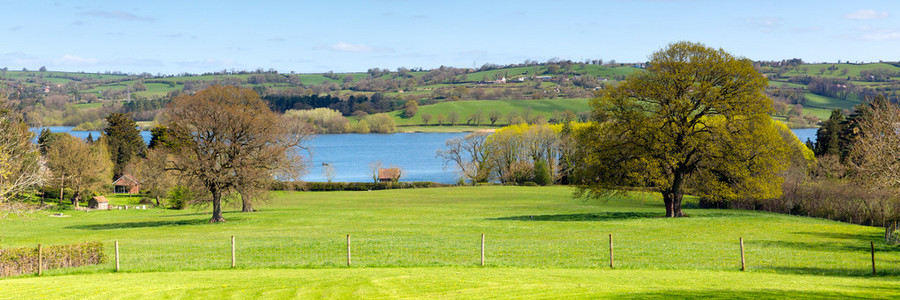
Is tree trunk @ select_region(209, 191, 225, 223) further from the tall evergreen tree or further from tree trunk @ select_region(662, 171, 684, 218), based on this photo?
the tall evergreen tree

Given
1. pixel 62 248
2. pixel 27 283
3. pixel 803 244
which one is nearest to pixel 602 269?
pixel 803 244

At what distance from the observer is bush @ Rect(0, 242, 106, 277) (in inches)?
920

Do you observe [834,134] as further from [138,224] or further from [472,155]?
[138,224]

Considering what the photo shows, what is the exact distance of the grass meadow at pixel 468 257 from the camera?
17562 mm

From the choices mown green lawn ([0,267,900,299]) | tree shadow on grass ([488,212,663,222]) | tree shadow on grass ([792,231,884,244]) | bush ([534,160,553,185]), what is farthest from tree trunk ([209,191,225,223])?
bush ([534,160,553,185])

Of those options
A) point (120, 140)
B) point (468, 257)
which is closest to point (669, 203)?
point (468, 257)

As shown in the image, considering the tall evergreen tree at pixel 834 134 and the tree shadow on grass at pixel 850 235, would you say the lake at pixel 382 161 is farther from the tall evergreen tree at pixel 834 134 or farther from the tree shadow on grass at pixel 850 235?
the tree shadow on grass at pixel 850 235

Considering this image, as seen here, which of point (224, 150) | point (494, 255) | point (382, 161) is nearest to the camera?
point (494, 255)

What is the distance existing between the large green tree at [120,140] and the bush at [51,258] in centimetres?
7877

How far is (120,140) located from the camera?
331 feet

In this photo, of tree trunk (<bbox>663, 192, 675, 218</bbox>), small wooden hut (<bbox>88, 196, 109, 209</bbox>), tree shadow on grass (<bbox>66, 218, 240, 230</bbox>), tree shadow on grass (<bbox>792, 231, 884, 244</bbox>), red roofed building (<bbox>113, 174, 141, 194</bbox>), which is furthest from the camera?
red roofed building (<bbox>113, 174, 141, 194</bbox>)

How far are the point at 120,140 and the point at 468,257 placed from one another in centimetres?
8983

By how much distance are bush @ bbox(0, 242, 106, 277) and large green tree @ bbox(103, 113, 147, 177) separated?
7877 cm

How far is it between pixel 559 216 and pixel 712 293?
1314 inches
